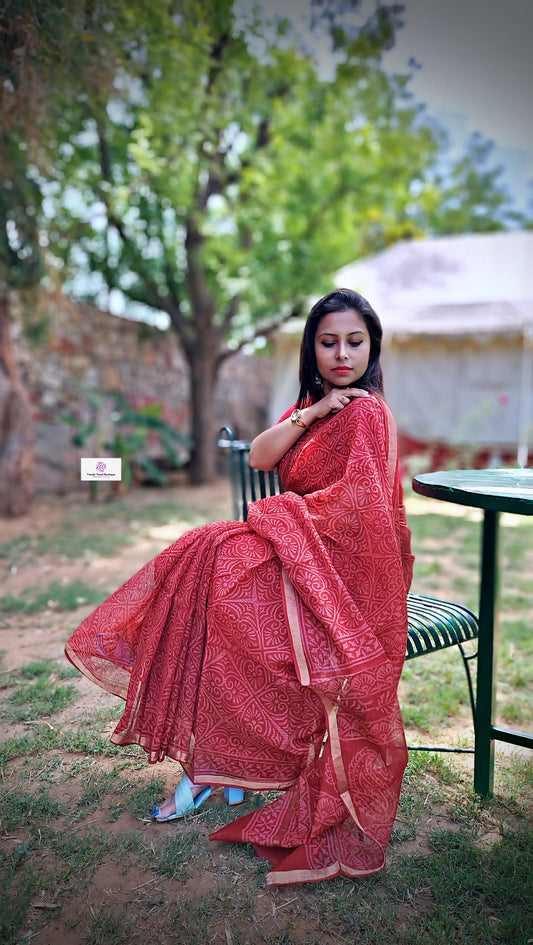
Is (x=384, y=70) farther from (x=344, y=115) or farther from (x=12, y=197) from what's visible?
(x=12, y=197)

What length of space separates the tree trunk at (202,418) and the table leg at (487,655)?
7384mm

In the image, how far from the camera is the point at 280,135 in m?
7.94

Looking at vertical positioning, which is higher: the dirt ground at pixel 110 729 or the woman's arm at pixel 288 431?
the woman's arm at pixel 288 431

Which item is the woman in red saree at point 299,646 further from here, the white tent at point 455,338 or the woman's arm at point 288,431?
the white tent at point 455,338

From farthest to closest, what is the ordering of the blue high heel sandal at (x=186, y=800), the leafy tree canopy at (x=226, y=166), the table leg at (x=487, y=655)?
the leafy tree canopy at (x=226, y=166)
the table leg at (x=487, y=655)
the blue high heel sandal at (x=186, y=800)

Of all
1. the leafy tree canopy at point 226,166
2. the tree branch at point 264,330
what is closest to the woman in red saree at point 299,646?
the leafy tree canopy at point 226,166

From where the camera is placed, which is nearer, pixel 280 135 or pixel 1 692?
pixel 1 692

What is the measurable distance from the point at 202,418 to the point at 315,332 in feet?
24.0

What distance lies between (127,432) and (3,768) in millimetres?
6181

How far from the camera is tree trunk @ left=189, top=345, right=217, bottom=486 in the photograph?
9141 millimetres

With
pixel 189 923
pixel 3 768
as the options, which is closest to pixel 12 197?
pixel 3 768

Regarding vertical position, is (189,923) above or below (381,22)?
below

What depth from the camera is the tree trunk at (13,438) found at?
6.33 meters

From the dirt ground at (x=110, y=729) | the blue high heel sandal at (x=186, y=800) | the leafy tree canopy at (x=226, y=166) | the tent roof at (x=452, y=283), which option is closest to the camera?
the dirt ground at (x=110, y=729)
